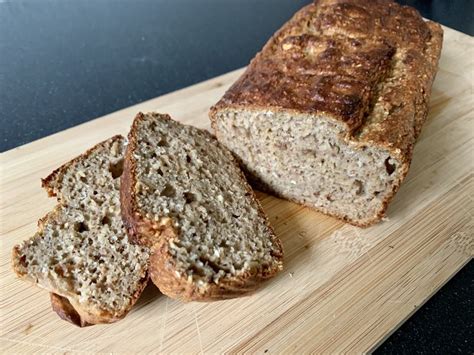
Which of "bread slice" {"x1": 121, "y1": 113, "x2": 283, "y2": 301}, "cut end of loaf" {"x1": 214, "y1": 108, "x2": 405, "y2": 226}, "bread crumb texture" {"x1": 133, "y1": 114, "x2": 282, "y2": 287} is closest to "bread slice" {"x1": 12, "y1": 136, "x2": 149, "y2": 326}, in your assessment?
"bread slice" {"x1": 121, "y1": 113, "x2": 283, "y2": 301}

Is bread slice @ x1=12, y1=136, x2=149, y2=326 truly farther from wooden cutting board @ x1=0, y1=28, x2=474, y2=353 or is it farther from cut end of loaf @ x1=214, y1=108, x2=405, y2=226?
cut end of loaf @ x1=214, y1=108, x2=405, y2=226

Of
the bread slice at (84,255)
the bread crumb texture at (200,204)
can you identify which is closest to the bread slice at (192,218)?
the bread crumb texture at (200,204)

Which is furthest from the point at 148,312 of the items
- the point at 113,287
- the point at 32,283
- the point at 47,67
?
the point at 47,67

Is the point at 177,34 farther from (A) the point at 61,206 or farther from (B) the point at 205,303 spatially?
(B) the point at 205,303

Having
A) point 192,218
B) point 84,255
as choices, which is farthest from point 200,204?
point 84,255

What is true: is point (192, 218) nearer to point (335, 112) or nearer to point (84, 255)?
point (84, 255)

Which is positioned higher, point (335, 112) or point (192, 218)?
point (335, 112)

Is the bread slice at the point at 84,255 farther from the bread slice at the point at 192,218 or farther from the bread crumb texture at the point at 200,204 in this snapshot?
the bread crumb texture at the point at 200,204
